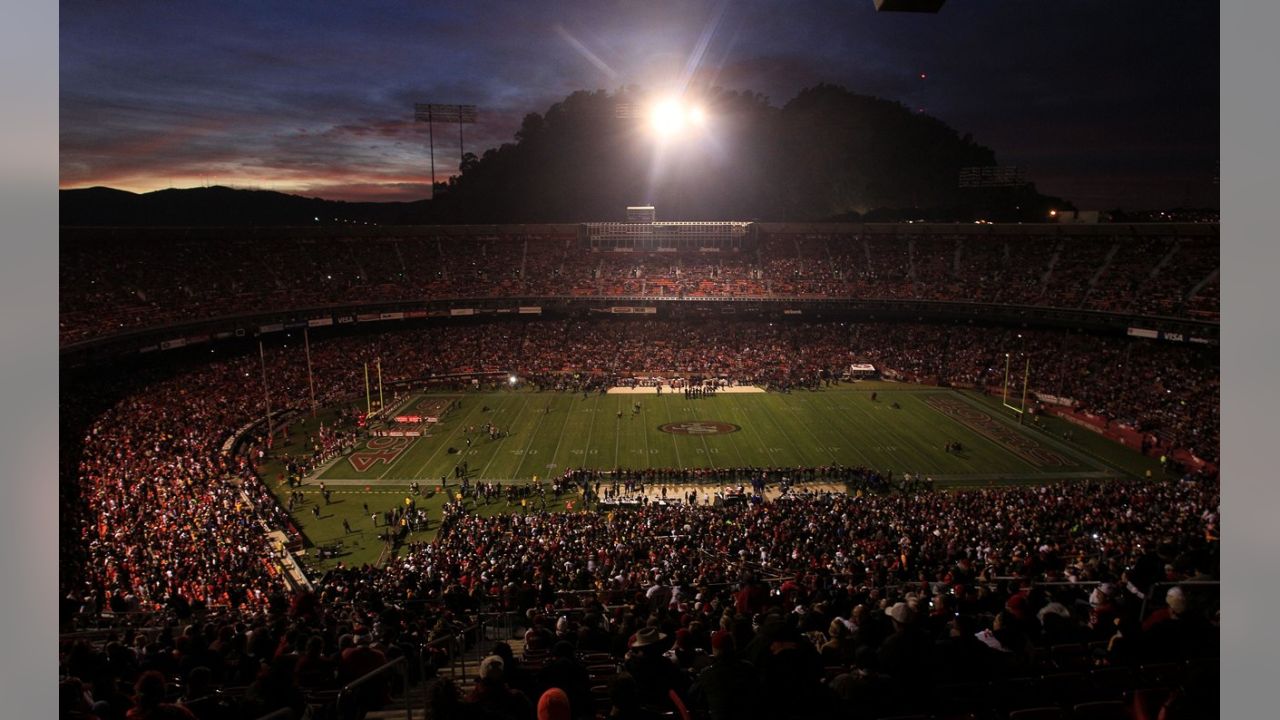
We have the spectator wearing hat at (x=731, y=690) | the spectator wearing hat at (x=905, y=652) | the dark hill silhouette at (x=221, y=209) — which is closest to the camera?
the spectator wearing hat at (x=731, y=690)

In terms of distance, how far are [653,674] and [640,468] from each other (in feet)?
84.7

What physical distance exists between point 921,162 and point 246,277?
266 ft

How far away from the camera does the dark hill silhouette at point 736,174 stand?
93.7m

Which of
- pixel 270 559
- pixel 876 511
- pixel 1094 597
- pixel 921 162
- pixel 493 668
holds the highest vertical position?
pixel 921 162

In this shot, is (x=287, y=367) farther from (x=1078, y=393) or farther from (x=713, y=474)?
(x=1078, y=393)

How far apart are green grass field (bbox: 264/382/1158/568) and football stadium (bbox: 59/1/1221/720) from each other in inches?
10.0

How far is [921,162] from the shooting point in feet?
316

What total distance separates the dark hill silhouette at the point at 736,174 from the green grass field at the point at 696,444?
55.1 metres

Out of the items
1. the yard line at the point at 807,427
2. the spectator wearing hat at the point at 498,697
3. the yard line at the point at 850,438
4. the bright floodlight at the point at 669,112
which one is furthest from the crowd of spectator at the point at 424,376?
the bright floodlight at the point at 669,112

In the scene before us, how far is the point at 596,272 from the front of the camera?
202 ft

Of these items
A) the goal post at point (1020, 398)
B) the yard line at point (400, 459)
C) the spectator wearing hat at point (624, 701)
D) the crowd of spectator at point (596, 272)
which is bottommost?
the yard line at point (400, 459)

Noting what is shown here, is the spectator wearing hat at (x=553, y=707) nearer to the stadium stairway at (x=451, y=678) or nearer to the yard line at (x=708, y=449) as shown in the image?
the stadium stairway at (x=451, y=678)

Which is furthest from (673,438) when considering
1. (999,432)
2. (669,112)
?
(669,112)

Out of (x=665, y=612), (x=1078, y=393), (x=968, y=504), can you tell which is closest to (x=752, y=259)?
(x=1078, y=393)
